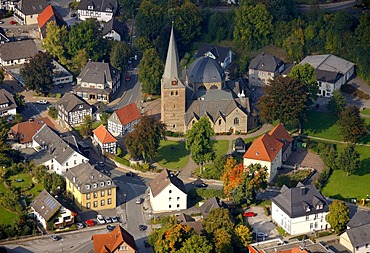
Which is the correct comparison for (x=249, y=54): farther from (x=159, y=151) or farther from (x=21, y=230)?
(x=21, y=230)

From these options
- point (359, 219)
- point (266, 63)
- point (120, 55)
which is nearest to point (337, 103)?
point (266, 63)

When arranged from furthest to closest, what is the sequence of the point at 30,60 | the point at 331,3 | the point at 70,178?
1. the point at 331,3
2. the point at 30,60
3. the point at 70,178

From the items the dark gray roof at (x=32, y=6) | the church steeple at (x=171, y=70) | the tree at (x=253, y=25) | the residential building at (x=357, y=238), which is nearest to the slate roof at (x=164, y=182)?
the church steeple at (x=171, y=70)

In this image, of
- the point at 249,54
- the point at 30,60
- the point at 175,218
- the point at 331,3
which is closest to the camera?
the point at 175,218

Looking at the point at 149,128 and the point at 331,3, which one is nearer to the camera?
the point at 149,128

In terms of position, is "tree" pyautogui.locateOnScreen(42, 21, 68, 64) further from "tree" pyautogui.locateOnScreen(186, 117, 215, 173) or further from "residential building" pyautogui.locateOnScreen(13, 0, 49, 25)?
"tree" pyautogui.locateOnScreen(186, 117, 215, 173)

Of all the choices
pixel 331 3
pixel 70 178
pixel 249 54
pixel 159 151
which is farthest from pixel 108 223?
pixel 331 3
